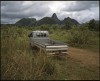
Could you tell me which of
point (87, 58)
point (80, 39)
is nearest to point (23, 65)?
point (87, 58)

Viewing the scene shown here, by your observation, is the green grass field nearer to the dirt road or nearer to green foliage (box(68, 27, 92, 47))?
the dirt road

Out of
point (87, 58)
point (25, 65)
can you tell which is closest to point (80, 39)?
point (87, 58)

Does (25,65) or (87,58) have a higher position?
(25,65)

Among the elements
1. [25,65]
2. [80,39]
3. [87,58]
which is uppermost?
[25,65]

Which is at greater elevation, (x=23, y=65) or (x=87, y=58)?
(x=23, y=65)

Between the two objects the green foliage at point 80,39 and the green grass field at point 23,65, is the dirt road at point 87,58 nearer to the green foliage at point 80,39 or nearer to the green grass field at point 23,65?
the green grass field at point 23,65

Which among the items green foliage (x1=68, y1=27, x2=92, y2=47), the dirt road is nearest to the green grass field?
the dirt road

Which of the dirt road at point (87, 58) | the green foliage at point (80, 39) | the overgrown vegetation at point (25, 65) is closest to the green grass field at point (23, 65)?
the overgrown vegetation at point (25, 65)

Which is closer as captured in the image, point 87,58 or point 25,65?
point 25,65

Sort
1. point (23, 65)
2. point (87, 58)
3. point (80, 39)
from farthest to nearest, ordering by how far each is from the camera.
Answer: point (80, 39)
point (87, 58)
point (23, 65)

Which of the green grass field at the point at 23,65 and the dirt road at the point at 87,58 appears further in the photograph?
the dirt road at the point at 87,58

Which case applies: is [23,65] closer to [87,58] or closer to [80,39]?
[87,58]

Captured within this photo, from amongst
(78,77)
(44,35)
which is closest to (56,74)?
(78,77)

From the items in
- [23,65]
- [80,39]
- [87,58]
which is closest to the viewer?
[23,65]
